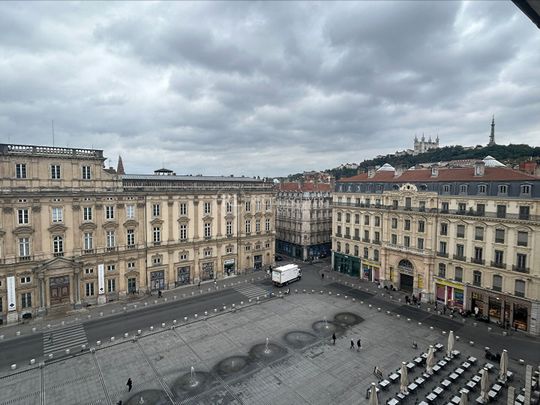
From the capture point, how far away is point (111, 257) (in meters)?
50.5

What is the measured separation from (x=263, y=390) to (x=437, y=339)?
23.5 meters

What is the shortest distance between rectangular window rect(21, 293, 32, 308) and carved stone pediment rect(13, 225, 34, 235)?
864cm

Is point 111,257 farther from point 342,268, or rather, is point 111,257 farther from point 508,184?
point 508,184

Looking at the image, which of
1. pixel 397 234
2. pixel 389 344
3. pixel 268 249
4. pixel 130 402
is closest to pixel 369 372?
pixel 389 344

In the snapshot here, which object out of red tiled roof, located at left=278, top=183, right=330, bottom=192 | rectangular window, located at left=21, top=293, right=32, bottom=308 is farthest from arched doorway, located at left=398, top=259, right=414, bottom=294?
rectangular window, located at left=21, top=293, right=32, bottom=308

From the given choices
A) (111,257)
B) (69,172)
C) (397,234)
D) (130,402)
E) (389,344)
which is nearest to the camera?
(130,402)

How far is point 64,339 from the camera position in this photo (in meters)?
38.3

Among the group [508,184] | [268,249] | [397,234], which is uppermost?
[508,184]

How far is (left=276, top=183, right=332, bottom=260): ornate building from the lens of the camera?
76.8m

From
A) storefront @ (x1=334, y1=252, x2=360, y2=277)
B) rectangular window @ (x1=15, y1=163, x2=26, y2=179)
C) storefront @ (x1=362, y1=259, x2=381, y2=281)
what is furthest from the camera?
storefront @ (x1=334, y1=252, x2=360, y2=277)

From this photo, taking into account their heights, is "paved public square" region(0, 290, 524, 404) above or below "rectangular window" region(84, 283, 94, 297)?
below

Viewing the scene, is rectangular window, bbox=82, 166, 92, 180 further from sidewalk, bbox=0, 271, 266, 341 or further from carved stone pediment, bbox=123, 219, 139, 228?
A: sidewalk, bbox=0, 271, 266, 341

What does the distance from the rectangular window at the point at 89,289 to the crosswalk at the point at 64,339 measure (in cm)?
738

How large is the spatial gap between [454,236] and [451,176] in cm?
988
